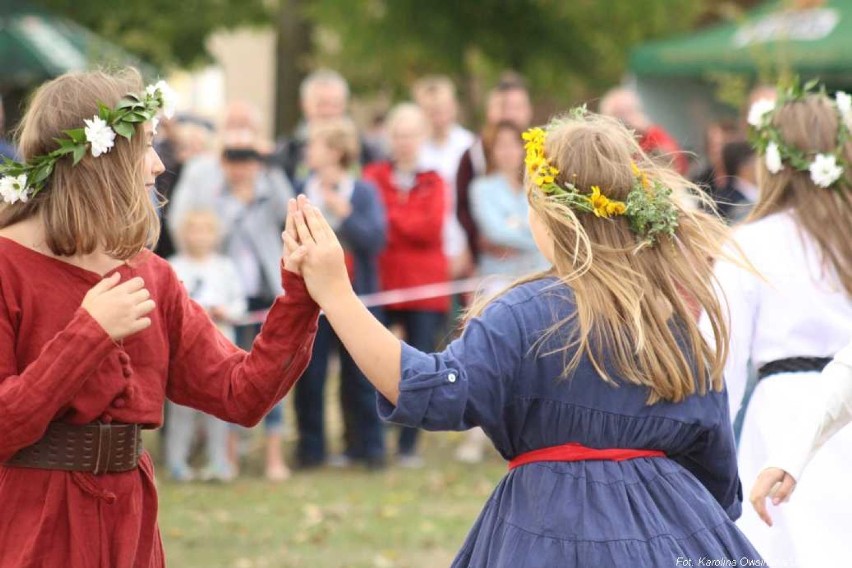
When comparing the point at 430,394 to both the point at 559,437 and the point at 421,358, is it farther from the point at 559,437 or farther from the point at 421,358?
the point at 559,437

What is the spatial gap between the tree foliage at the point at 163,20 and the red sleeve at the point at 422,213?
9621mm

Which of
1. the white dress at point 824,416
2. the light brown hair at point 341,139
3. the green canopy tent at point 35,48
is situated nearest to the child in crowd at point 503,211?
the light brown hair at point 341,139

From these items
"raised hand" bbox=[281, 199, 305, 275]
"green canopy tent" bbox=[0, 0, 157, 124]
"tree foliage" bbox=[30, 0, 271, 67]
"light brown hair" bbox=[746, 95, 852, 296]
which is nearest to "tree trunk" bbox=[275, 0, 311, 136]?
"tree foliage" bbox=[30, 0, 271, 67]

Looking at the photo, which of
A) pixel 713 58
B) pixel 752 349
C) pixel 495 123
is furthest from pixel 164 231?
pixel 713 58

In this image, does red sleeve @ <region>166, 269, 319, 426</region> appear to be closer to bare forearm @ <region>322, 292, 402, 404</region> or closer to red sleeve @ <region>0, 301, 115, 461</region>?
bare forearm @ <region>322, 292, 402, 404</region>

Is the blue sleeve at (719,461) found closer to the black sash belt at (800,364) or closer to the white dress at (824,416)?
the white dress at (824,416)

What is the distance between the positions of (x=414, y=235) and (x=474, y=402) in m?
6.18

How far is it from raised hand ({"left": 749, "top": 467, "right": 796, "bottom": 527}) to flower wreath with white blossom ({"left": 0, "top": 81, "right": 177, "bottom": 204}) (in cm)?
189

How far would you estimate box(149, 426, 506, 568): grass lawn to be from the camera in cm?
714

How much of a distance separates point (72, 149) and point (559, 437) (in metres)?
1.36

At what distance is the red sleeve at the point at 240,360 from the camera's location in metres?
3.69

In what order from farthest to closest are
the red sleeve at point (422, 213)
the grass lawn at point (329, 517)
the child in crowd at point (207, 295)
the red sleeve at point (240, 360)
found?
1. the red sleeve at point (422, 213)
2. the child in crowd at point (207, 295)
3. the grass lawn at point (329, 517)
4. the red sleeve at point (240, 360)

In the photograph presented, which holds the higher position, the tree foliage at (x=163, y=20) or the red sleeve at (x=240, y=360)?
the tree foliage at (x=163, y=20)

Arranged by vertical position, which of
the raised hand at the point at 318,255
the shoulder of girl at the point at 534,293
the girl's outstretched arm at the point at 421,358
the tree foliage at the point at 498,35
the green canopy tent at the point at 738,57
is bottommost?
the girl's outstretched arm at the point at 421,358
